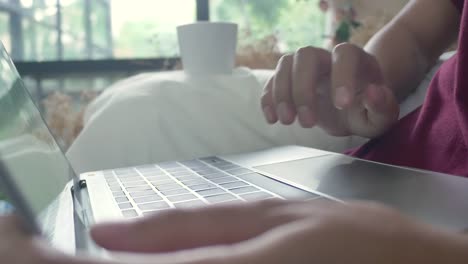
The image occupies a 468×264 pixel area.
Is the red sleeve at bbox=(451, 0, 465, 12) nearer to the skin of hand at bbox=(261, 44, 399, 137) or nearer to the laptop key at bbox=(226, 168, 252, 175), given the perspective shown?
the skin of hand at bbox=(261, 44, 399, 137)

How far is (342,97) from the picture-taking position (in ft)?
1.54

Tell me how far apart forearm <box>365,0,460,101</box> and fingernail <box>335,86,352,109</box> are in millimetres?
254

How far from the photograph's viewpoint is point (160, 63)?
2.05m

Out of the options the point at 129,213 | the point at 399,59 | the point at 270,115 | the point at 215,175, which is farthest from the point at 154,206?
the point at 399,59

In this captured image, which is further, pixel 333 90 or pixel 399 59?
pixel 399 59

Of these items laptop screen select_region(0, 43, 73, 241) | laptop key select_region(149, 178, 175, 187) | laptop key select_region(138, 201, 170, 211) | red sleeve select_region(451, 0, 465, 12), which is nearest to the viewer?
laptop screen select_region(0, 43, 73, 241)

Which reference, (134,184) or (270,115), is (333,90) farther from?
(134,184)

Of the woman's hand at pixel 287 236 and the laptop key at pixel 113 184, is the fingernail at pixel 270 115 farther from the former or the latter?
the woman's hand at pixel 287 236

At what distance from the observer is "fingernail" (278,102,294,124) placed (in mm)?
532

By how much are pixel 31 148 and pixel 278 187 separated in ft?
0.73

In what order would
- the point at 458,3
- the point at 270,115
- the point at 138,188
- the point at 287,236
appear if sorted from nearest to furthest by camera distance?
the point at 287,236 → the point at 138,188 → the point at 270,115 → the point at 458,3

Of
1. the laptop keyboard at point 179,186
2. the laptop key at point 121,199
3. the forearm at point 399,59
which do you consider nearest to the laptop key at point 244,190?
the laptop keyboard at point 179,186

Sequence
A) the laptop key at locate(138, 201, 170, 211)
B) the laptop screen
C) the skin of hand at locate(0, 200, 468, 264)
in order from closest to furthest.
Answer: the skin of hand at locate(0, 200, 468, 264), the laptop screen, the laptop key at locate(138, 201, 170, 211)

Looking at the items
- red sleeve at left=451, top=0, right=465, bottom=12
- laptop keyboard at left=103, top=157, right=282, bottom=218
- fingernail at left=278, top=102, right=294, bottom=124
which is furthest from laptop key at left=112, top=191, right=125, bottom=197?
red sleeve at left=451, top=0, right=465, bottom=12
